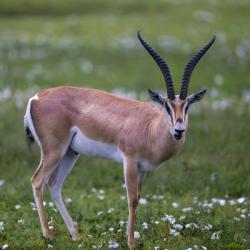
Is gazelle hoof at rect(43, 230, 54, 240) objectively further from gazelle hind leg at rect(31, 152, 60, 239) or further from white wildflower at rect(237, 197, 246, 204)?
white wildflower at rect(237, 197, 246, 204)

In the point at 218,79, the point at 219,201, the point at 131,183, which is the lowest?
the point at 218,79

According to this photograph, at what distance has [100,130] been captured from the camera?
8.99 meters

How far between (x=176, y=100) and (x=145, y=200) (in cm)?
337

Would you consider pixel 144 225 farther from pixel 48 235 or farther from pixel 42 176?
pixel 42 176

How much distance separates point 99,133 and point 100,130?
0.04 m

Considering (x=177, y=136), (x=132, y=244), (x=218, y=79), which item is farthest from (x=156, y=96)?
(x=218, y=79)

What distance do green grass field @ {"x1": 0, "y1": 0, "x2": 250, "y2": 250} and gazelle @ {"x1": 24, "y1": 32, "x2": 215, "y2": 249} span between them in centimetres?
68

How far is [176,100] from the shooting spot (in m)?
8.17

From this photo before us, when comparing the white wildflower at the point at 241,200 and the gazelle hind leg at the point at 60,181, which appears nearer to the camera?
the gazelle hind leg at the point at 60,181

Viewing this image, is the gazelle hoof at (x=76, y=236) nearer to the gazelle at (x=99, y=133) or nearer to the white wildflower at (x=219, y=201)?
the gazelle at (x=99, y=133)

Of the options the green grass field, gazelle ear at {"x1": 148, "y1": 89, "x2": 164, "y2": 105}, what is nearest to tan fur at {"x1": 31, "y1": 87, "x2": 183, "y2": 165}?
gazelle ear at {"x1": 148, "y1": 89, "x2": 164, "y2": 105}

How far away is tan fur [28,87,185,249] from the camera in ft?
28.2

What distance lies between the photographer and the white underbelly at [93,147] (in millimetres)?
8922

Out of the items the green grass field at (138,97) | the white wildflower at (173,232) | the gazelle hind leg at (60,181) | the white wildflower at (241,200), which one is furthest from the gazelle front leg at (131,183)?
the white wildflower at (241,200)
